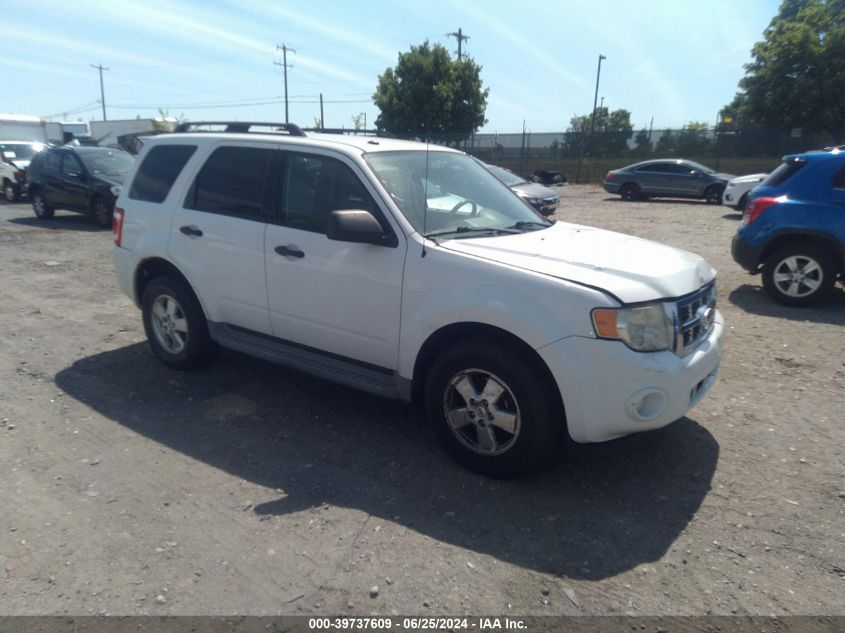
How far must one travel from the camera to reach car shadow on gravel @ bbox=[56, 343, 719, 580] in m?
3.19

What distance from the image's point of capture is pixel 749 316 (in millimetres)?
7070

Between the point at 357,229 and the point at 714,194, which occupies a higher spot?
the point at 357,229

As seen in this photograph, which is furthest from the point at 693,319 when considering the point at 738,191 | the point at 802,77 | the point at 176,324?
the point at 802,77

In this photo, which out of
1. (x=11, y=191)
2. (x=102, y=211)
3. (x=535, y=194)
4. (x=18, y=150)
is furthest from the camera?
(x=18, y=150)

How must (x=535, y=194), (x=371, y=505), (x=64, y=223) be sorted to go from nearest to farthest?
1. (x=371, y=505)
2. (x=535, y=194)
3. (x=64, y=223)

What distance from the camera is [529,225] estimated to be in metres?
4.50

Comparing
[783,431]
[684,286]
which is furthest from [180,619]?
[783,431]

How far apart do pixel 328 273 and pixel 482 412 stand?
4.50 ft

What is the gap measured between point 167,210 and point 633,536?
13.7 feet

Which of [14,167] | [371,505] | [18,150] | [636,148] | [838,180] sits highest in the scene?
[636,148]

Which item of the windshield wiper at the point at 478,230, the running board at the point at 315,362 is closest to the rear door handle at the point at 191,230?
the running board at the point at 315,362

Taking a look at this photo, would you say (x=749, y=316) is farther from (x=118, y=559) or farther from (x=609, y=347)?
(x=118, y=559)

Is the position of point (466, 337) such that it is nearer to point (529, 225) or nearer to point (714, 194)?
point (529, 225)

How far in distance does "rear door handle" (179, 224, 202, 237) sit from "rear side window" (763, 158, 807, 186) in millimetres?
6560
